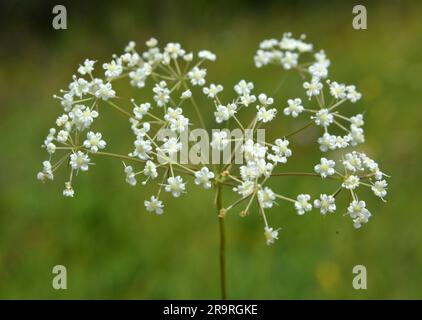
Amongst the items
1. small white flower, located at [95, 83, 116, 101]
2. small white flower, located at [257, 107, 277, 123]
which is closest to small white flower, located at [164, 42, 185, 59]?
small white flower, located at [95, 83, 116, 101]

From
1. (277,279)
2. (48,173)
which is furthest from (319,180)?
(48,173)

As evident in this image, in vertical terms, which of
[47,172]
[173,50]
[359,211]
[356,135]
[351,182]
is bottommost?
[359,211]

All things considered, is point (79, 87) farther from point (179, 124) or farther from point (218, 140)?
point (218, 140)

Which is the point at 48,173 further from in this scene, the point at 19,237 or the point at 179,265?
the point at 19,237

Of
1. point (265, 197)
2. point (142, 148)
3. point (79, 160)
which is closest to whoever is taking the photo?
point (265, 197)

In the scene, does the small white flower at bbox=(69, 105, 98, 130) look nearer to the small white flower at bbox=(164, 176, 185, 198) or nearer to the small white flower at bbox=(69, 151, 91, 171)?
the small white flower at bbox=(69, 151, 91, 171)

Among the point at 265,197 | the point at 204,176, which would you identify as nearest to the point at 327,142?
the point at 265,197

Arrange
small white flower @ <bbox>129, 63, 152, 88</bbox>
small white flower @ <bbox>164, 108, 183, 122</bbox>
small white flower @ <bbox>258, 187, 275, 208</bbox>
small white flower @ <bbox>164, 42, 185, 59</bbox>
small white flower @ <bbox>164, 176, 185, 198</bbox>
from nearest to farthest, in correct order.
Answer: small white flower @ <bbox>258, 187, 275, 208</bbox>, small white flower @ <bbox>164, 176, 185, 198</bbox>, small white flower @ <bbox>164, 108, 183, 122</bbox>, small white flower @ <bbox>129, 63, 152, 88</bbox>, small white flower @ <bbox>164, 42, 185, 59</bbox>

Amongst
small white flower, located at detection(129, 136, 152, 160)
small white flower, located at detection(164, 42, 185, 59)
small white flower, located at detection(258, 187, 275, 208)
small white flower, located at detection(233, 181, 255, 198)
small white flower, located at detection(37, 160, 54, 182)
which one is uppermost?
small white flower, located at detection(164, 42, 185, 59)
